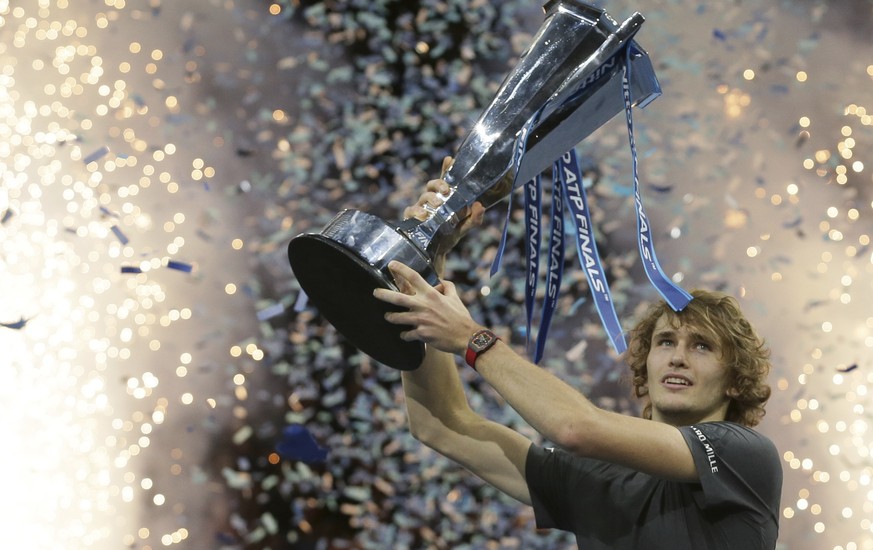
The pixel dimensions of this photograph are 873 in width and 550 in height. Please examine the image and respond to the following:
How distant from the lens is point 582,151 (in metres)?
4.41

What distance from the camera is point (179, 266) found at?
4.32 metres

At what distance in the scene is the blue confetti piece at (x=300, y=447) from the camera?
13.8 ft

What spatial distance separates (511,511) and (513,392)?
8.60ft

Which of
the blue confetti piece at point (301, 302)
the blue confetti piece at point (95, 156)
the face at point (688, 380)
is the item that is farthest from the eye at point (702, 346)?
the blue confetti piece at point (95, 156)

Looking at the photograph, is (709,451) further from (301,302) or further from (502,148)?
(301,302)

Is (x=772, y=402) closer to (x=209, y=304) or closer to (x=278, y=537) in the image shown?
(x=278, y=537)

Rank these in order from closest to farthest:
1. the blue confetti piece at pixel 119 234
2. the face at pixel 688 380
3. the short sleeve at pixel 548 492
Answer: the face at pixel 688 380, the short sleeve at pixel 548 492, the blue confetti piece at pixel 119 234

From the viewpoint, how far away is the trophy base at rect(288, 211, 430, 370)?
1.70 meters

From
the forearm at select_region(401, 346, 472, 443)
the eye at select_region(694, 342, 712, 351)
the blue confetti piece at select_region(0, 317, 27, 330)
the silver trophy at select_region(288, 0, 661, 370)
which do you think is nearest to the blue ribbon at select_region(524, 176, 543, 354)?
the silver trophy at select_region(288, 0, 661, 370)

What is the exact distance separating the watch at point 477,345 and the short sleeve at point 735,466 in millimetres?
382

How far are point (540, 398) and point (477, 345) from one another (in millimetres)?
136

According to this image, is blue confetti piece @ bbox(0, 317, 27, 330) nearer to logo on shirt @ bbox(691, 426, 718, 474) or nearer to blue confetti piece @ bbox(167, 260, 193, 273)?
blue confetti piece @ bbox(167, 260, 193, 273)

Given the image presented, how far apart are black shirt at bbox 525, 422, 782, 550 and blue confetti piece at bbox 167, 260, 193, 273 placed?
8.50 ft

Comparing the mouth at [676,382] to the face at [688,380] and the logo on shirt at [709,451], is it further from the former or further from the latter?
the logo on shirt at [709,451]
